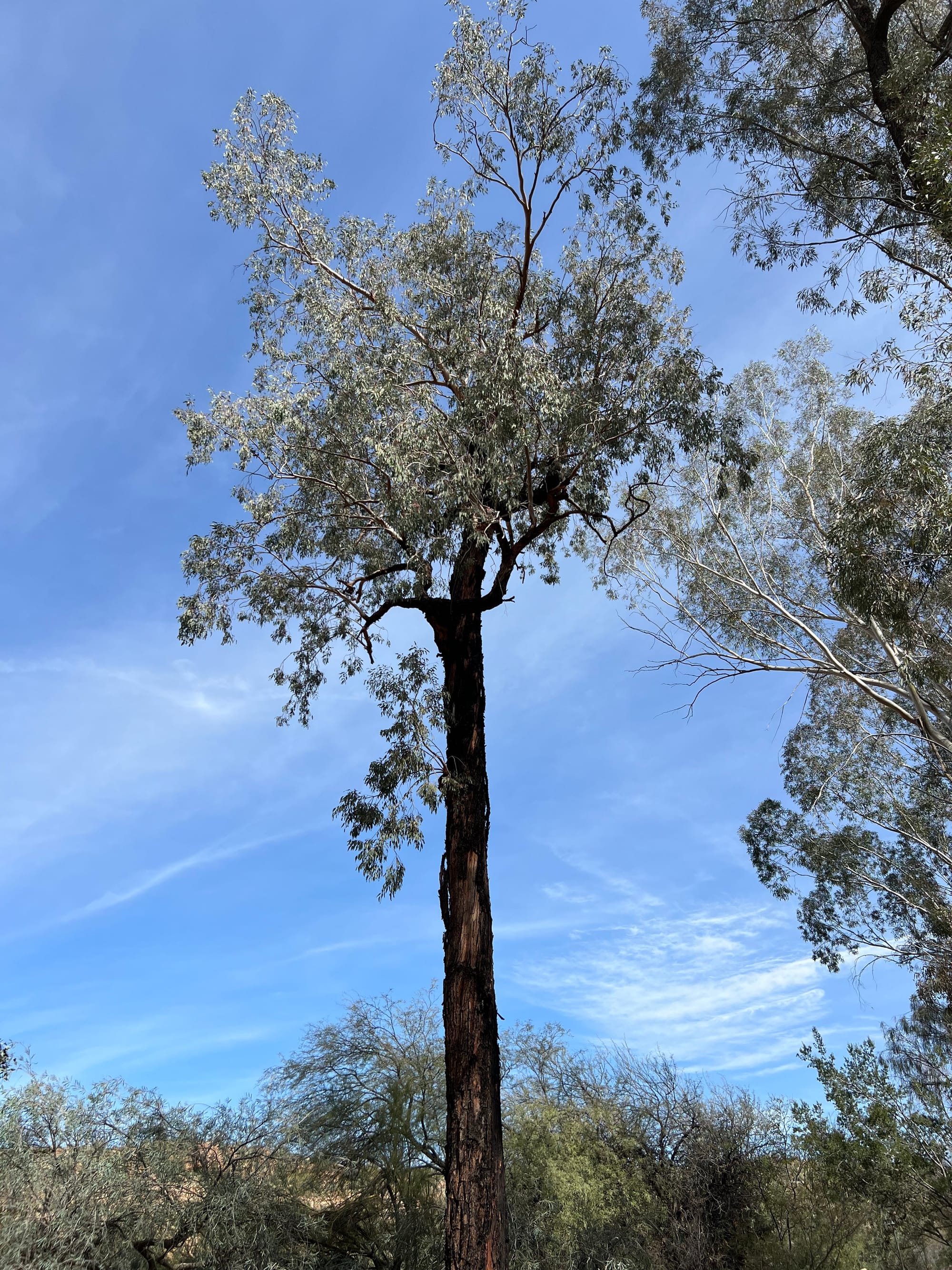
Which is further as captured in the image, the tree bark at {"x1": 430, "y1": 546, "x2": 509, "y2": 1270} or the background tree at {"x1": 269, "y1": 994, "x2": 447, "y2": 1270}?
the background tree at {"x1": 269, "y1": 994, "x2": 447, "y2": 1270}

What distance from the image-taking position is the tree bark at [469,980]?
650 cm

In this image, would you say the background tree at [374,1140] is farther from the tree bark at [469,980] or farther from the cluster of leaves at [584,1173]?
the tree bark at [469,980]

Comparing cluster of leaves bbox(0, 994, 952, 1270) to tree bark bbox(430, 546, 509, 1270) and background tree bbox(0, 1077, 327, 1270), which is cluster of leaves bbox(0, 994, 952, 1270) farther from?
tree bark bbox(430, 546, 509, 1270)

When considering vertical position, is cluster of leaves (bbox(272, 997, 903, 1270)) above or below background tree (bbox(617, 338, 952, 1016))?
below

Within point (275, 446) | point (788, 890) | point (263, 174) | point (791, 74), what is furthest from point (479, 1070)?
point (791, 74)

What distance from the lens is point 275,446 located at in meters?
9.16

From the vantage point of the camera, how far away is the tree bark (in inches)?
256

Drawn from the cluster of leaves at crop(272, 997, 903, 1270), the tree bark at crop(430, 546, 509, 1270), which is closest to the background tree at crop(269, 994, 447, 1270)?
the cluster of leaves at crop(272, 997, 903, 1270)

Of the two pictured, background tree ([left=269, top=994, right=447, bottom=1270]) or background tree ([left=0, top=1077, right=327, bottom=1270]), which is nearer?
background tree ([left=0, top=1077, right=327, bottom=1270])

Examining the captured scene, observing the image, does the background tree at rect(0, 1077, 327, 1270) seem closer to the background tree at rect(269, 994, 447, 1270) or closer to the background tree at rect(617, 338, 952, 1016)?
the background tree at rect(269, 994, 447, 1270)

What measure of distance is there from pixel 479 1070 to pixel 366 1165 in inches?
234

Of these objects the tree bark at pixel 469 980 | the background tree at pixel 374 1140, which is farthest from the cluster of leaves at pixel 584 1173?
the tree bark at pixel 469 980

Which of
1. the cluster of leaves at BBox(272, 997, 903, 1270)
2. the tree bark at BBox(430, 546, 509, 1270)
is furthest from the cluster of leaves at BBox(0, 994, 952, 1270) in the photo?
the tree bark at BBox(430, 546, 509, 1270)

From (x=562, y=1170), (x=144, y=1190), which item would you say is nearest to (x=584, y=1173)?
(x=562, y=1170)
